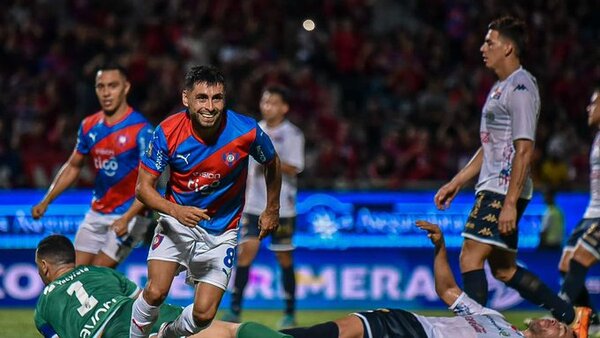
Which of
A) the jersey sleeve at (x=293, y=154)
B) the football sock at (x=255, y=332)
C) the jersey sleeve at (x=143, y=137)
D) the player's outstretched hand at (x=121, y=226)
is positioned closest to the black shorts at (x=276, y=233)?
the jersey sleeve at (x=293, y=154)

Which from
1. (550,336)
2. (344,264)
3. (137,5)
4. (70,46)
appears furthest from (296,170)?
(137,5)

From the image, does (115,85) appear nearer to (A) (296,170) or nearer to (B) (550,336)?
(A) (296,170)

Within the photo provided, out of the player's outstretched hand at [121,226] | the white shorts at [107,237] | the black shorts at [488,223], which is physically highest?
the black shorts at [488,223]

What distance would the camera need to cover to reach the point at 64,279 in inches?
274

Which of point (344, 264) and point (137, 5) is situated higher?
point (137, 5)

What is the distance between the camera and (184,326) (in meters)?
6.68

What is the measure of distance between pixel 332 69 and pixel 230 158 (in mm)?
11614

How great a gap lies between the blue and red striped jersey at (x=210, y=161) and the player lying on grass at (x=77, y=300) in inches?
28.9

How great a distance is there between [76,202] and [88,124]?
12.8 feet

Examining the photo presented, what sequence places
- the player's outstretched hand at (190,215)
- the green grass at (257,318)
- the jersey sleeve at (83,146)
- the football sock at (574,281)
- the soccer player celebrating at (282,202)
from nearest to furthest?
the player's outstretched hand at (190,215) < the football sock at (574,281) < the jersey sleeve at (83,146) < the green grass at (257,318) < the soccer player celebrating at (282,202)

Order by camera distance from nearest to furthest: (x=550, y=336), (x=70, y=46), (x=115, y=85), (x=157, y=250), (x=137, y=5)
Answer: (x=550, y=336) < (x=157, y=250) < (x=115, y=85) < (x=70, y=46) < (x=137, y=5)

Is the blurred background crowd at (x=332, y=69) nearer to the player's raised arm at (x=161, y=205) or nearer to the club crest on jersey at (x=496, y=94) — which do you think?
the club crest on jersey at (x=496, y=94)

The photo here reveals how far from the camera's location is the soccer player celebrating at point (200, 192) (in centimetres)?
664

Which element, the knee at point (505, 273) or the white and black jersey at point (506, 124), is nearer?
the white and black jersey at point (506, 124)
